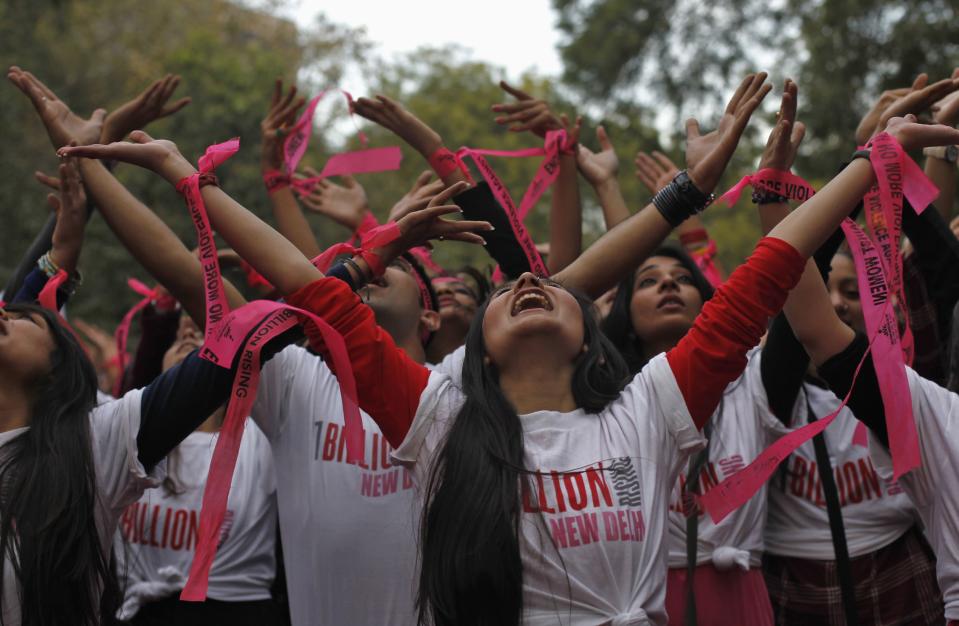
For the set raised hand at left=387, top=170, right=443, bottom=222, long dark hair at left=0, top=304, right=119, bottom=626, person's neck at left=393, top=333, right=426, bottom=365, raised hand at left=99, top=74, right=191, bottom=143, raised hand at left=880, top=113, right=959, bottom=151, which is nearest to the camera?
long dark hair at left=0, top=304, right=119, bottom=626

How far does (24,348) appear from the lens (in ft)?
10.6

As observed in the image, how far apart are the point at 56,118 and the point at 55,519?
1.51m

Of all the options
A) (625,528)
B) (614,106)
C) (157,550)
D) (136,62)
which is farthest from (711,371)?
(136,62)

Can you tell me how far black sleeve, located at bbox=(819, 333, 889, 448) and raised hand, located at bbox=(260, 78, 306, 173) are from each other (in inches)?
96.8

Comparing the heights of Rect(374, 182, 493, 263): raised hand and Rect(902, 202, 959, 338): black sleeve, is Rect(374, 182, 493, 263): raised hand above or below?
below

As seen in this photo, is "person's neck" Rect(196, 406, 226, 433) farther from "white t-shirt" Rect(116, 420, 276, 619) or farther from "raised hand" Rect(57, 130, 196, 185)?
"raised hand" Rect(57, 130, 196, 185)

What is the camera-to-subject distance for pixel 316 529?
3396mm

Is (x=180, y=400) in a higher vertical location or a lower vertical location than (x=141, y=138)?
lower

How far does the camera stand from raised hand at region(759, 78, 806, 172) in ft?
10.2

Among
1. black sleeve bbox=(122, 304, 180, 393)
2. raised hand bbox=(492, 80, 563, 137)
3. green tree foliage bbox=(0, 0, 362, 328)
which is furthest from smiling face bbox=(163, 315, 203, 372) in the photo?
green tree foliage bbox=(0, 0, 362, 328)

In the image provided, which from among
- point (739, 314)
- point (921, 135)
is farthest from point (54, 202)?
point (921, 135)

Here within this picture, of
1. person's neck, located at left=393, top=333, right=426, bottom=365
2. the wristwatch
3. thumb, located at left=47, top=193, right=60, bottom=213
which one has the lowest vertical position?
person's neck, located at left=393, top=333, right=426, bottom=365

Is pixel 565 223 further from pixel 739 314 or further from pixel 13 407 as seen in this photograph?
pixel 13 407

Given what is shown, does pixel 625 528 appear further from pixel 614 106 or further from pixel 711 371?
pixel 614 106
